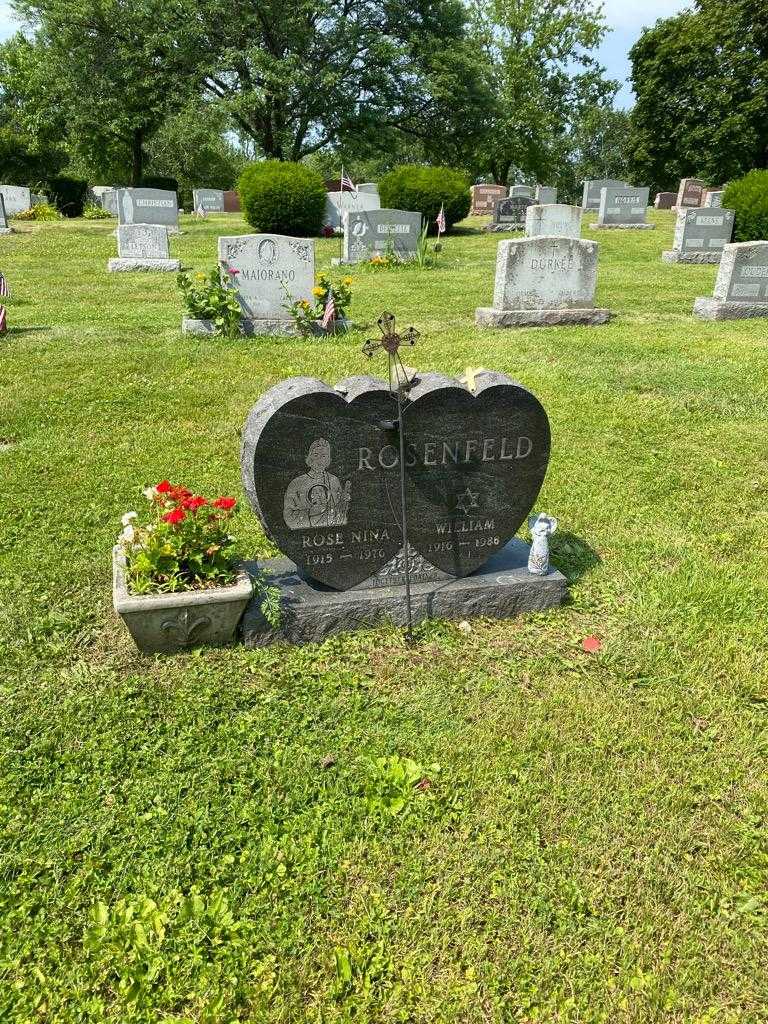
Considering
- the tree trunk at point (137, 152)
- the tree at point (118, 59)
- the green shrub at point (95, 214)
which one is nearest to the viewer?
the green shrub at point (95, 214)

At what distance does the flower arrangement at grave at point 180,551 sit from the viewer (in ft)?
10.5

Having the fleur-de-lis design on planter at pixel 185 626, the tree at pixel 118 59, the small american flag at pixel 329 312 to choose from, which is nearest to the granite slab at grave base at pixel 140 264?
the small american flag at pixel 329 312

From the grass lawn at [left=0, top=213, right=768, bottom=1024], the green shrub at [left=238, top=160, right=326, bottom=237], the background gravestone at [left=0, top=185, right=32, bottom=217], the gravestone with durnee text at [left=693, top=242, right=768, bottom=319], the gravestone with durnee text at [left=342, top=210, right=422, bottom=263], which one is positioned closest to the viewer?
the grass lawn at [left=0, top=213, right=768, bottom=1024]

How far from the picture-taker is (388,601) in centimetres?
362

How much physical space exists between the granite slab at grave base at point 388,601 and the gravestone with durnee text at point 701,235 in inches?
608

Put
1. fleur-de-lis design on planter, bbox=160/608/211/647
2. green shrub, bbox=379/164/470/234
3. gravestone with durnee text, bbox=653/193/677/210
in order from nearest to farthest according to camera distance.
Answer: fleur-de-lis design on planter, bbox=160/608/211/647
green shrub, bbox=379/164/470/234
gravestone with durnee text, bbox=653/193/677/210

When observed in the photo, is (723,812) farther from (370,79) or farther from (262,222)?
(370,79)

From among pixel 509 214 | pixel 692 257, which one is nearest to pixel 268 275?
pixel 692 257

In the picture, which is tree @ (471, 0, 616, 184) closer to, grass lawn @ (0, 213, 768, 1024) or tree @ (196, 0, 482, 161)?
tree @ (196, 0, 482, 161)

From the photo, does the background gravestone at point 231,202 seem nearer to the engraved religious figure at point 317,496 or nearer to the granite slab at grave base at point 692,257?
the granite slab at grave base at point 692,257

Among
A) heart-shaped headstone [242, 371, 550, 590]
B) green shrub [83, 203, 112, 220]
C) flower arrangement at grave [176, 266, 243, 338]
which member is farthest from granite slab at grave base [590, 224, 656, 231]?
heart-shaped headstone [242, 371, 550, 590]

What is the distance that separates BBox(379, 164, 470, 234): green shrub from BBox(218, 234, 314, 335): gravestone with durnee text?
10411 millimetres

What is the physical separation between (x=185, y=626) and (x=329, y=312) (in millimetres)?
6643

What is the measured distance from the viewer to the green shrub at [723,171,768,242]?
15.6m
